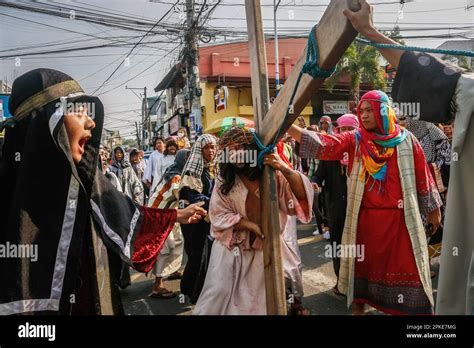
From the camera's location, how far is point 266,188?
1988mm

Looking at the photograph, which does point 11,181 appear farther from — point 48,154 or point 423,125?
point 423,125

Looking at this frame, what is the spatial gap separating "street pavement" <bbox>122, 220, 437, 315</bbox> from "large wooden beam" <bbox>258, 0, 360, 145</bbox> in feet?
7.96

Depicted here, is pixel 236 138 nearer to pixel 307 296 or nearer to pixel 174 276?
pixel 307 296

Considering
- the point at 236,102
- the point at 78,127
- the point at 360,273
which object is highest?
the point at 236,102

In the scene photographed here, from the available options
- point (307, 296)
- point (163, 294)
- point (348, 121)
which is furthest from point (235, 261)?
point (348, 121)

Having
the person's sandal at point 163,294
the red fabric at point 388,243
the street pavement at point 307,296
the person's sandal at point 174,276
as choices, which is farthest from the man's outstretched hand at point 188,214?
the person's sandal at point 174,276

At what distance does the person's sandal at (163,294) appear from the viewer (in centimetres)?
433

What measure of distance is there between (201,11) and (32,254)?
10.9 meters

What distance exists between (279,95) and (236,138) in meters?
0.56

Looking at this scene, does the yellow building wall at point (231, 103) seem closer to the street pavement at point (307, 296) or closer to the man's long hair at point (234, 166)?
the street pavement at point (307, 296)

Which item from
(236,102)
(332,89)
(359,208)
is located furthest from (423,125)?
(332,89)

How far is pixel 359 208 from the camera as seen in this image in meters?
3.01

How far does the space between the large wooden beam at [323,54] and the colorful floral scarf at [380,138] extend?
140 centimetres

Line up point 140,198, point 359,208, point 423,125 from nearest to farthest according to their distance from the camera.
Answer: point 359,208, point 423,125, point 140,198
